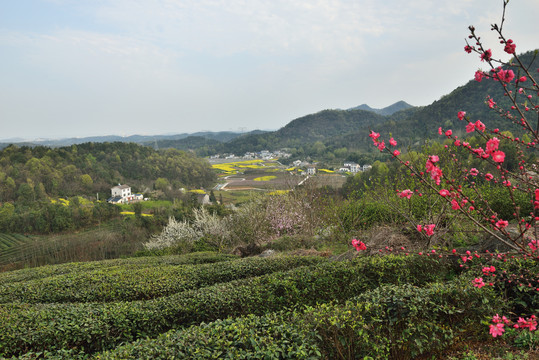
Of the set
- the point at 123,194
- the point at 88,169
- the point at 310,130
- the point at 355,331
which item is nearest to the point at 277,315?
→ the point at 355,331

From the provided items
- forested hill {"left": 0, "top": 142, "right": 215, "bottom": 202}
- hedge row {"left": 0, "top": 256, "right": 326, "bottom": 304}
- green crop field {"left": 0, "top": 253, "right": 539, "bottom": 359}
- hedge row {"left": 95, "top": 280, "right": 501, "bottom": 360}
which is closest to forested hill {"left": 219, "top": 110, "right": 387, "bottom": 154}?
forested hill {"left": 0, "top": 142, "right": 215, "bottom": 202}

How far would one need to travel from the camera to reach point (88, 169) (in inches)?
2360

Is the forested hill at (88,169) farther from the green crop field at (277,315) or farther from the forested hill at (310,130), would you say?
the green crop field at (277,315)

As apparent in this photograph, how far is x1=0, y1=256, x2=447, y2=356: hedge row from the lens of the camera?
3.91 metres

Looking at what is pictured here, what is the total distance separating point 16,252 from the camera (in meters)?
30.8

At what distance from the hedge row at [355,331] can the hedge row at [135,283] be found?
2.72 meters

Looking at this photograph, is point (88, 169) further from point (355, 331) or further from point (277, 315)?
point (355, 331)

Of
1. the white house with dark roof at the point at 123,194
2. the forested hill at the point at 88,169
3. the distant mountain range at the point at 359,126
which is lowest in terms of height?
the white house with dark roof at the point at 123,194

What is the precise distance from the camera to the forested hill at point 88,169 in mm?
49322

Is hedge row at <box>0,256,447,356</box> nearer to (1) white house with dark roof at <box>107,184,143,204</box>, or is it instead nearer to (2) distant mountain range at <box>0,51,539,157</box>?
(2) distant mountain range at <box>0,51,539,157</box>

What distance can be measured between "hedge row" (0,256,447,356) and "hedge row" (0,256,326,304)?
103 cm

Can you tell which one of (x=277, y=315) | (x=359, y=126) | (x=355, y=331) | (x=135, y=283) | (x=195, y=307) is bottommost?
(x=135, y=283)

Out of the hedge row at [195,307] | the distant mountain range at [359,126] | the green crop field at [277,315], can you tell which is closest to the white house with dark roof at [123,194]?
the distant mountain range at [359,126]

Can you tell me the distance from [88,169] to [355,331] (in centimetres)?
6968
